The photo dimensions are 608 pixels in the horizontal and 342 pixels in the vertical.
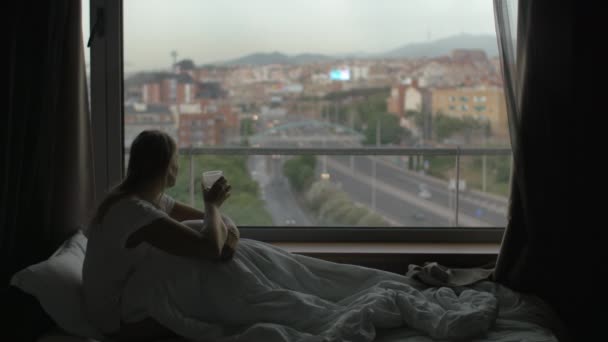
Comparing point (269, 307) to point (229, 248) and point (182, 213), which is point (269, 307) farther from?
point (182, 213)

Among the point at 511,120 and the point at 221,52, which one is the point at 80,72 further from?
the point at 511,120

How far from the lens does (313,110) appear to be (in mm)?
2932

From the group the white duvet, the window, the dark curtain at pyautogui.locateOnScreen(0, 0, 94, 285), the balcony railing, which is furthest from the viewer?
the balcony railing

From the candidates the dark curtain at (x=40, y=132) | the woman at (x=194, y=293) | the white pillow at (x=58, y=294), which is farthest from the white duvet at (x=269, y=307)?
the dark curtain at (x=40, y=132)

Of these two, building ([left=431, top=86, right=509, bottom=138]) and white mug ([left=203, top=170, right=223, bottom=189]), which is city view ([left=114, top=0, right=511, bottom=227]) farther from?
white mug ([left=203, top=170, right=223, bottom=189])

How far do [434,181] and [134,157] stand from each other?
1.59 metres

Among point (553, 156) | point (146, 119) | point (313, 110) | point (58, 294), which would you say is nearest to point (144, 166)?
point (58, 294)

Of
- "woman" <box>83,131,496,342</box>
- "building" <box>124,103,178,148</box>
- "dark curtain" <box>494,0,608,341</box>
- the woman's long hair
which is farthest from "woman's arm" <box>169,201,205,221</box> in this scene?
"dark curtain" <box>494,0,608,341</box>

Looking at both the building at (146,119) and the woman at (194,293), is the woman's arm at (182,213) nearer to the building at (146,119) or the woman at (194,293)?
the woman at (194,293)

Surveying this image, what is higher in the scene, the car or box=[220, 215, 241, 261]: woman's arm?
the car

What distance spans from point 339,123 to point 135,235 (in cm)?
133

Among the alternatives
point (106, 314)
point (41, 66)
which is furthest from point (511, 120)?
point (41, 66)

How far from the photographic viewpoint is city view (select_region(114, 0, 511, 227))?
2.89 meters

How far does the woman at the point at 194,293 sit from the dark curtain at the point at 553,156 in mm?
464
